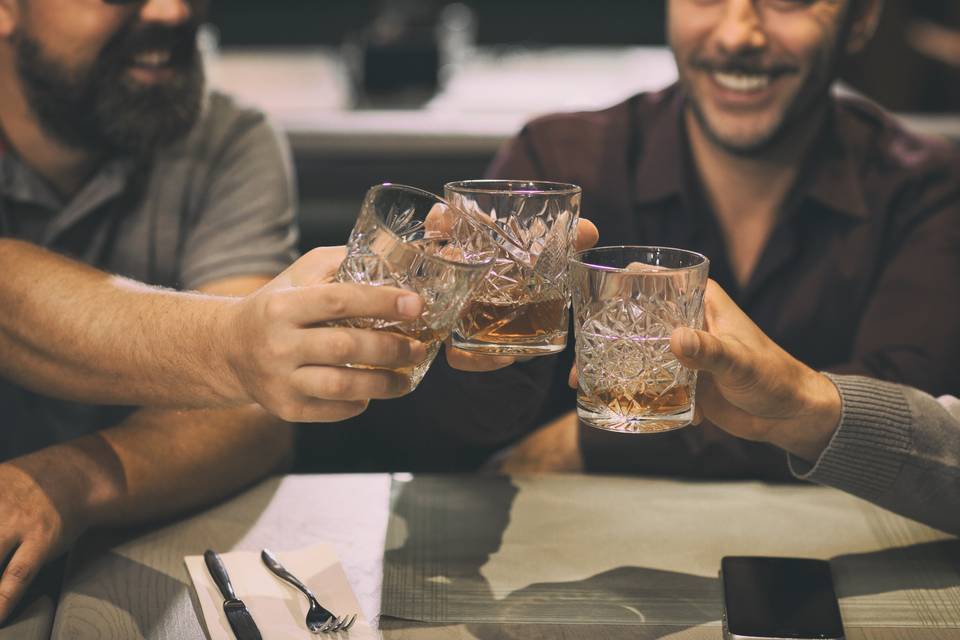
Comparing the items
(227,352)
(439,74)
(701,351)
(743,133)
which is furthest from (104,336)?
(439,74)

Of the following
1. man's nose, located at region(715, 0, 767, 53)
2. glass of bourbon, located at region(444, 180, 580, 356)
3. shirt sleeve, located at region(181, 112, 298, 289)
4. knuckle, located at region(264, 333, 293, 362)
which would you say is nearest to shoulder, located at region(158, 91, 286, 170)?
shirt sleeve, located at region(181, 112, 298, 289)

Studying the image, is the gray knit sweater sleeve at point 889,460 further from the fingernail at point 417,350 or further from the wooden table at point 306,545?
the fingernail at point 417,350

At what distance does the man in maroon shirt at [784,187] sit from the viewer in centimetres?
201

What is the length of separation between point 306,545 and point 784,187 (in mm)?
1277

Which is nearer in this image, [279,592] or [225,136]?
[279,592]

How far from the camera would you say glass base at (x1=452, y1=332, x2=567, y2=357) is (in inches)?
49.3

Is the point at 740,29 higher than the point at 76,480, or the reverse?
the point at 740,29

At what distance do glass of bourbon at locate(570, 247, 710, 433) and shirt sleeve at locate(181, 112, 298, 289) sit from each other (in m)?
0.90

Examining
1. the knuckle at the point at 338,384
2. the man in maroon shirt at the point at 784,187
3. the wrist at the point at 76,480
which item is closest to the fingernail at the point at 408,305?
the knuckle at the point at 338,384

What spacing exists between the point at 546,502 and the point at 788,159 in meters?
1.02

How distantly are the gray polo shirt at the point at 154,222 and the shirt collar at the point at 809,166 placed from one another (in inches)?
27.8

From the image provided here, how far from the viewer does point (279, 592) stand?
1.26 meters

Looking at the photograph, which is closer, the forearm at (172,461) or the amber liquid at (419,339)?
the amber liquid at (419,339)

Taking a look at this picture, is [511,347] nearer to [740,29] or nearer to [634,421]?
[634,421]
